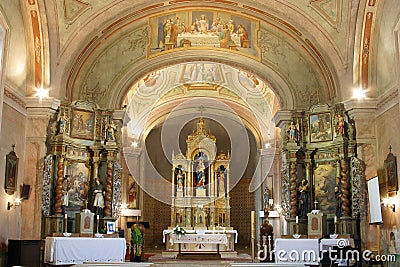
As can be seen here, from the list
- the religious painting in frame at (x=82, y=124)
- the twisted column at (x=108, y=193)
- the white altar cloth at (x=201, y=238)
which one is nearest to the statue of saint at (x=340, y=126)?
the white altar cloth at (x=201, y=238)

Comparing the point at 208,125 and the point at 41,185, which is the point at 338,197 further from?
the point at 208,125

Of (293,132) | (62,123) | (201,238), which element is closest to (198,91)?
(201,238)

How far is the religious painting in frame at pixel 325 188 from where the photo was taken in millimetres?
16344

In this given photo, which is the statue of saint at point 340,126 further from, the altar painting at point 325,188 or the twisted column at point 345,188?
the altar painting at point 325,188

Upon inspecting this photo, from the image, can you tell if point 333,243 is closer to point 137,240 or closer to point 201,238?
point 137,240

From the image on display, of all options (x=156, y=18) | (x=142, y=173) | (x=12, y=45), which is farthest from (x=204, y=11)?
(x=142, y=173)

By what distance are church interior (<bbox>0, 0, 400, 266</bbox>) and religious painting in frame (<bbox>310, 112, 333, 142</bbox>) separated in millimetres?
35

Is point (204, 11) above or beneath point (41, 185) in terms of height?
above

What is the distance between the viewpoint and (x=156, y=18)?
58.1 feet

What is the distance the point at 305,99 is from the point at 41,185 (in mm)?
8550

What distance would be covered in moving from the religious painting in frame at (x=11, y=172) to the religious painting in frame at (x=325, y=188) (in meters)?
8.78

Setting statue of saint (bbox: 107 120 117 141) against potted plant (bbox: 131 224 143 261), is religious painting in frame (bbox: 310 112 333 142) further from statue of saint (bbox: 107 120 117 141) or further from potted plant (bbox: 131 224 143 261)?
statue of saint (bbox: 107 120 117 141)

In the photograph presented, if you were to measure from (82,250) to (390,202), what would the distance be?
799 centimetres

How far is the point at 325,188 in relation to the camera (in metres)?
16.5
